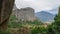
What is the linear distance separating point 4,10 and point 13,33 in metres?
1.29

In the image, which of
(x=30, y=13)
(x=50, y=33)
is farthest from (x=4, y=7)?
(x=30, y=13)

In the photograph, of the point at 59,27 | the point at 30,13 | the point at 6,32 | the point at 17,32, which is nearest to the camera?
the point at 59,27

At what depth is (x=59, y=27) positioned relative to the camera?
16.7 feet

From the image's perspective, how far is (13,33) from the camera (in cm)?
1312

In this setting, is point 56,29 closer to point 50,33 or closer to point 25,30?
point 50,33

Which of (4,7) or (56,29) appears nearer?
(56,29)

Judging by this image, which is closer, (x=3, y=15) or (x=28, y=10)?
(x=3, y=15)

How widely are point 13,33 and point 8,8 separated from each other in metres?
1.34

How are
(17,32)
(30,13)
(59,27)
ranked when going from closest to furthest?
(59,27)
(17,32)
(30,13)

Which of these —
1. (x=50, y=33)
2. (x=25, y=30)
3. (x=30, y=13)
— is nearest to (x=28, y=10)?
(x=30, y=13)

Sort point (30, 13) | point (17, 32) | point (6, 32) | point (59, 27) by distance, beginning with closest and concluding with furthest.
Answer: point (59, 27), point (6, 32), point (17, 32), point (30, 13)

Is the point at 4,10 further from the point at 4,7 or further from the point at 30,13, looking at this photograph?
the point at 30,13

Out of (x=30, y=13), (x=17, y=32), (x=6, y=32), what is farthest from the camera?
(x=30, y=13)

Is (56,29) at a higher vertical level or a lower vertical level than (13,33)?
higher
